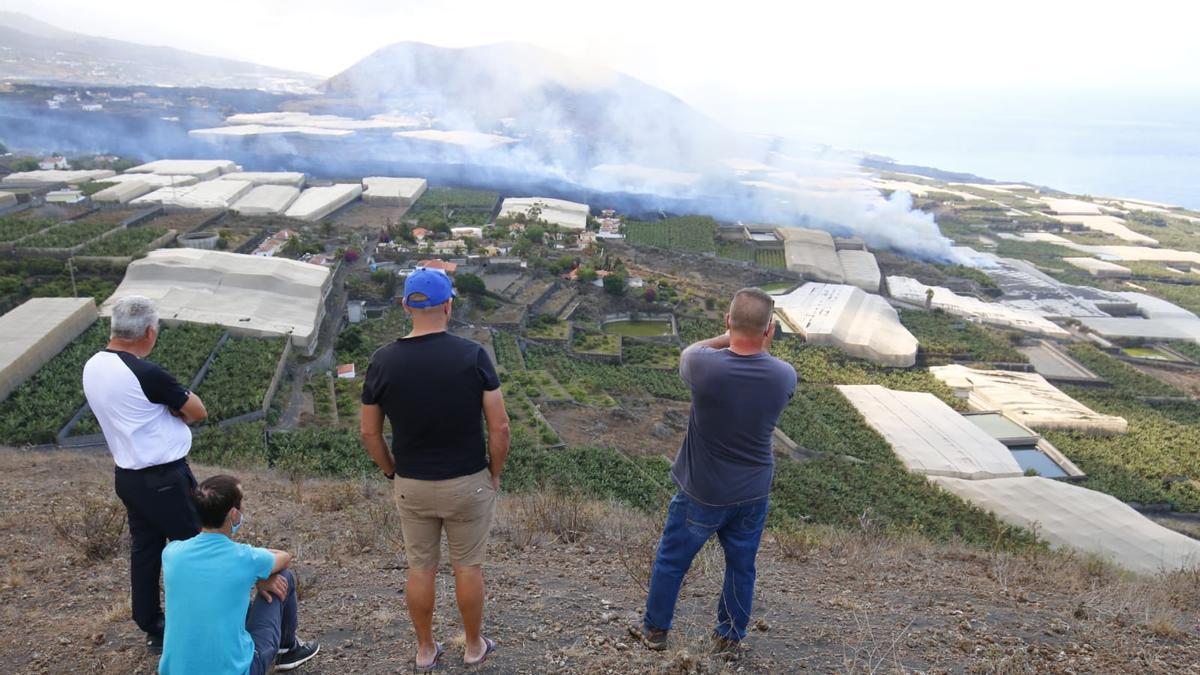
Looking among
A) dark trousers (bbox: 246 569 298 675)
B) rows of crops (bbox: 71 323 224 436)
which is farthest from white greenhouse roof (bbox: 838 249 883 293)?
dark trousers (bbox: 246 569 298 675)

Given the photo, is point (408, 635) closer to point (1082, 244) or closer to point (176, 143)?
point (1082, 244)

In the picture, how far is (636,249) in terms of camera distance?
1077 inches

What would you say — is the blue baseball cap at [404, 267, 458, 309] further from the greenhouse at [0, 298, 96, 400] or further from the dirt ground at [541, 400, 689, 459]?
the greenhouse at [0, 298, 96, 400]

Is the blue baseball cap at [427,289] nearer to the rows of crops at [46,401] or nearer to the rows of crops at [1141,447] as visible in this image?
the rows of crops at [46,401]

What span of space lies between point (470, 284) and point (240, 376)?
25.7 feet

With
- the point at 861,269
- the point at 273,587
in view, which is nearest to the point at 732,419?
the point at 273,587

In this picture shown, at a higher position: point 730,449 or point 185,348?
point 730,449

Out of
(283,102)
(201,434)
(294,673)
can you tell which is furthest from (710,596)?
(283,102)

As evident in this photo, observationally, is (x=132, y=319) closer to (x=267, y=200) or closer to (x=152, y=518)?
(x=152, y=518)

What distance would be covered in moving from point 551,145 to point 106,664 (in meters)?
49.8

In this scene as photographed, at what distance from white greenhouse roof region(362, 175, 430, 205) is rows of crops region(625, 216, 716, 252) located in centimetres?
966

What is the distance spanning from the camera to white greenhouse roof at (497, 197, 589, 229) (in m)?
29.4

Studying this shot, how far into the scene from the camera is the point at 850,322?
2073cm

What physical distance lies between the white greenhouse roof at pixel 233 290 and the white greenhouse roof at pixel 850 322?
1283 centimetres
